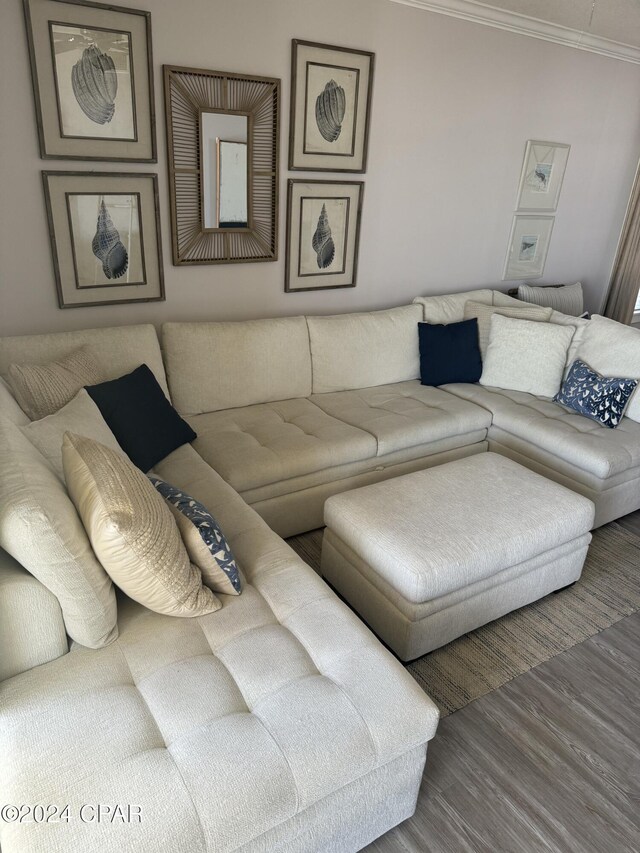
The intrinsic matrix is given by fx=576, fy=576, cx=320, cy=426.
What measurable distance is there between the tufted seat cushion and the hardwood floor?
1.29ft

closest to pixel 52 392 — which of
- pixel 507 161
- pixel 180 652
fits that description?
pixel 180 652

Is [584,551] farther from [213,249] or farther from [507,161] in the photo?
[507,161]

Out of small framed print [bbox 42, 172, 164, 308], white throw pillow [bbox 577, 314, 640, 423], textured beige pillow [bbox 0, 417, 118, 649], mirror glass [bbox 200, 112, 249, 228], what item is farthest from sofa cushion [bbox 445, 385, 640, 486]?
textured beige pillow [bbox 0, 417, 118, 649]

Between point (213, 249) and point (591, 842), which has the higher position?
point (213, 249)

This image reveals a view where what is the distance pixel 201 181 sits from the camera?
2793 millimetres

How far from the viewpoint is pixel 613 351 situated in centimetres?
315

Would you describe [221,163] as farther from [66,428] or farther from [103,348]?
[66,428]

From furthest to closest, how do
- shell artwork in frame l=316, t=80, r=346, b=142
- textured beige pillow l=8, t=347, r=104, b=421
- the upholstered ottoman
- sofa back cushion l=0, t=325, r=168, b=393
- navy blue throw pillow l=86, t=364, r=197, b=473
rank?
shell artwork in frame l=316, t=80, r=346, b=142 → sofa back cushion l=0, t=325, r=168, b=393 → navy blue throw pillow l=86, t=364, r=197, b=473 → textured beige pillow l=8, t=347, r=104, b=421 → the upholstered ottoman

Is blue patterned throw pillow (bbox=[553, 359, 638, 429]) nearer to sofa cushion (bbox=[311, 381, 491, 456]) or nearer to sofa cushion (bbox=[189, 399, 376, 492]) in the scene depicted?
sofa cushion (bbox=[311, 381, 491, 456])

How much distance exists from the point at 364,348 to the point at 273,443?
957 mm

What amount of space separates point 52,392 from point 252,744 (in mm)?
1423

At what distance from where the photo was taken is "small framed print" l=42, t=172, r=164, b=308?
251 centimetres

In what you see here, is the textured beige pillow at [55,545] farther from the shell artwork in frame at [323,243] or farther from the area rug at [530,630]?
the shell artwork in frame at [323,243]

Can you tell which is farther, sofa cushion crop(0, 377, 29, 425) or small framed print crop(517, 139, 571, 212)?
small framed print crop(517, 139, 571, 212)
